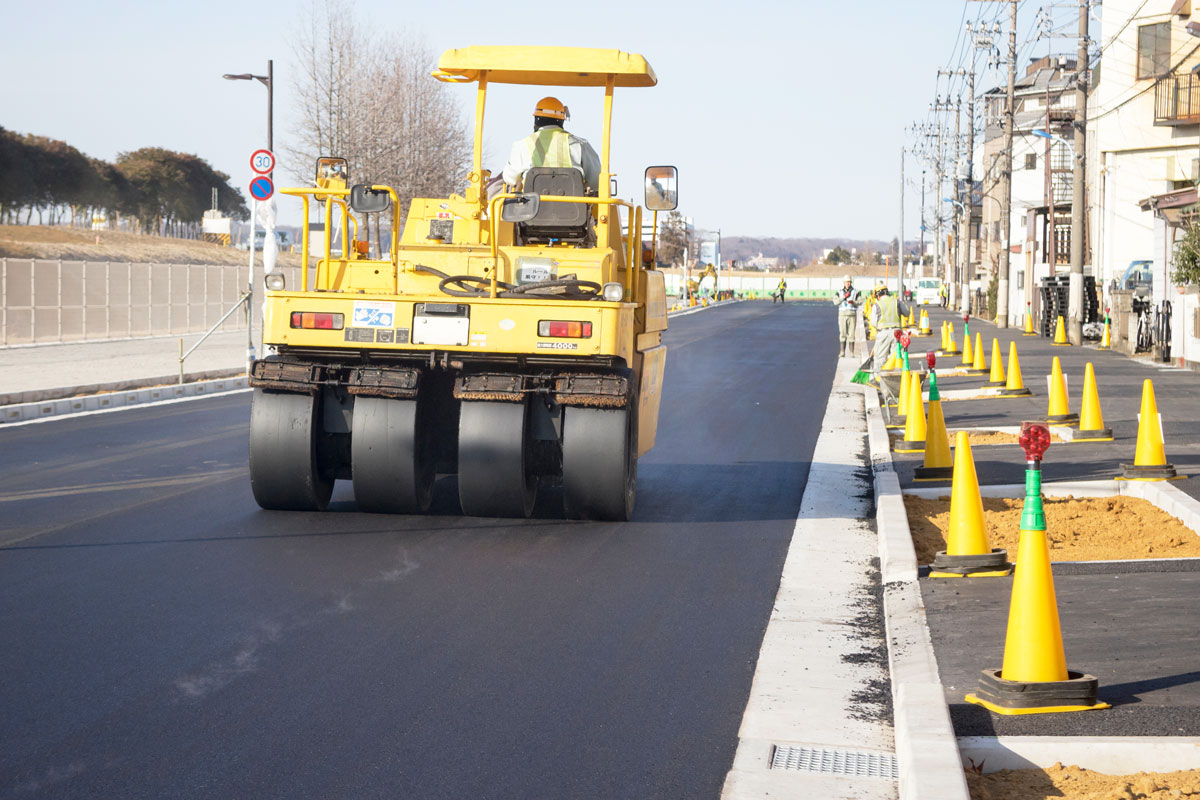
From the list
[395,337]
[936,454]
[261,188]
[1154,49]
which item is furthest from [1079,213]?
[395,337]

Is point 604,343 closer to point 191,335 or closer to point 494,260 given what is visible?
point 494,260

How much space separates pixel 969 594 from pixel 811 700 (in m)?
1.97

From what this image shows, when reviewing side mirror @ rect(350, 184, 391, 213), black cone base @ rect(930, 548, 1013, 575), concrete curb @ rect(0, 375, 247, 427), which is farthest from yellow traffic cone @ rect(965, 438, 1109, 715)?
concrete curb @ rect(0, 375, 247, 427)

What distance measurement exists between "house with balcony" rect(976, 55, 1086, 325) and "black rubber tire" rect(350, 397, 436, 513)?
36.8 meters

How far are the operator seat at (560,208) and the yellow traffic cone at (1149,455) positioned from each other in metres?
4.76

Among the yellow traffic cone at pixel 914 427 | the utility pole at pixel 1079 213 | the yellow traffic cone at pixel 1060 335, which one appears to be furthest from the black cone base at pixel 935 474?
the yellow traffic cone at pixel 1060 335

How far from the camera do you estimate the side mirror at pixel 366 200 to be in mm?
9195

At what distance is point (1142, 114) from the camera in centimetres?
4319

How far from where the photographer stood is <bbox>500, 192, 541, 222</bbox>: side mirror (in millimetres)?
9086

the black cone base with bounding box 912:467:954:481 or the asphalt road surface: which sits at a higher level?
the black cone base with bounding box 912:467:954:481

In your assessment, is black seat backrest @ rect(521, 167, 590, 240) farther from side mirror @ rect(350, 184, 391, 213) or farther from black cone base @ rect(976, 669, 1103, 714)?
black cone base @ rect(976, 669, 1103, 714)

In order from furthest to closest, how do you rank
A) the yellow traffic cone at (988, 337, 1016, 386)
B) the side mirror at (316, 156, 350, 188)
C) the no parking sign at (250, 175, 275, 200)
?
the yellow traffic cone at (988, 337, 1016, 386)
the no parking sign at (250, 175, 275, 200)
the side mirror at (316, 156, 350, 188)

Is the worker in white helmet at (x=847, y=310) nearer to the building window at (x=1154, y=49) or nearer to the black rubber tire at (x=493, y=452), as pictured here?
the building window at (x=1154, y=49)

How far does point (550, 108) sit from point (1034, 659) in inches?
265
